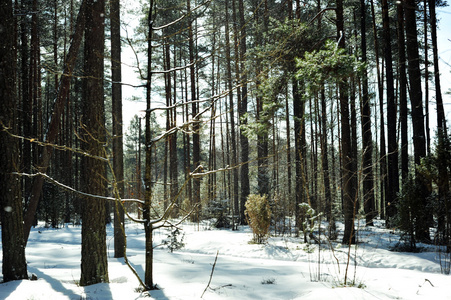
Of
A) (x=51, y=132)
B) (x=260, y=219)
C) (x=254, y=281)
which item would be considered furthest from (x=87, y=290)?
(x=260, y=219)

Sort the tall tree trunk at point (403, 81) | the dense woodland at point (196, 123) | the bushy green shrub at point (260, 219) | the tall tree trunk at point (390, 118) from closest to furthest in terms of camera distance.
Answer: the dense woodland at point (196, 123), the bushy green shrub at point (260, 219), the tall tree trunk at point (403, 81), the tall tree trunk at point (390, 118)

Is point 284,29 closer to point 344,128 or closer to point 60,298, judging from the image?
point 344,128

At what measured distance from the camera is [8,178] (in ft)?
13.8

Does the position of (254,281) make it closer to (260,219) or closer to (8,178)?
(8,178)

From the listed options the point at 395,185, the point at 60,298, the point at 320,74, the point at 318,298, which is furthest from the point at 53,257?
the point at 395,185

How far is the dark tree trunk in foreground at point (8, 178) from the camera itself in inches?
164

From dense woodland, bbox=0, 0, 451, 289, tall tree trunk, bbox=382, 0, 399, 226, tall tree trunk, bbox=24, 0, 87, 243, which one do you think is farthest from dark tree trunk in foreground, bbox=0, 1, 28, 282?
tall tree trunk, bbox=382, 0, 399, 226

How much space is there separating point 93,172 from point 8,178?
4.01ft

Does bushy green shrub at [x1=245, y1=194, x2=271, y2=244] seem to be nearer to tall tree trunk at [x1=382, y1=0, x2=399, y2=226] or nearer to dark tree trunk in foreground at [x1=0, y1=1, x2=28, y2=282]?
tall tree trunk at [x1=382, y1=0, x2=399, y2=226]

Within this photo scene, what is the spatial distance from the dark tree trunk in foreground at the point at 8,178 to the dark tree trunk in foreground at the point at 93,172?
0.94 metres

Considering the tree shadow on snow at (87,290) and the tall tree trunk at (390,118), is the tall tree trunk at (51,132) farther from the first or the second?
the tall tree trunk at (390,118)

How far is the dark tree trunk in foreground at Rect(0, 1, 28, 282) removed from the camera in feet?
13.6

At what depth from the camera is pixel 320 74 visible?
703 cm

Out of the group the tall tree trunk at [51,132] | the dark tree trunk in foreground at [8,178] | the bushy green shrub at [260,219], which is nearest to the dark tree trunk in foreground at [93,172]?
the dark tree trunk in foreground at [8,178]
